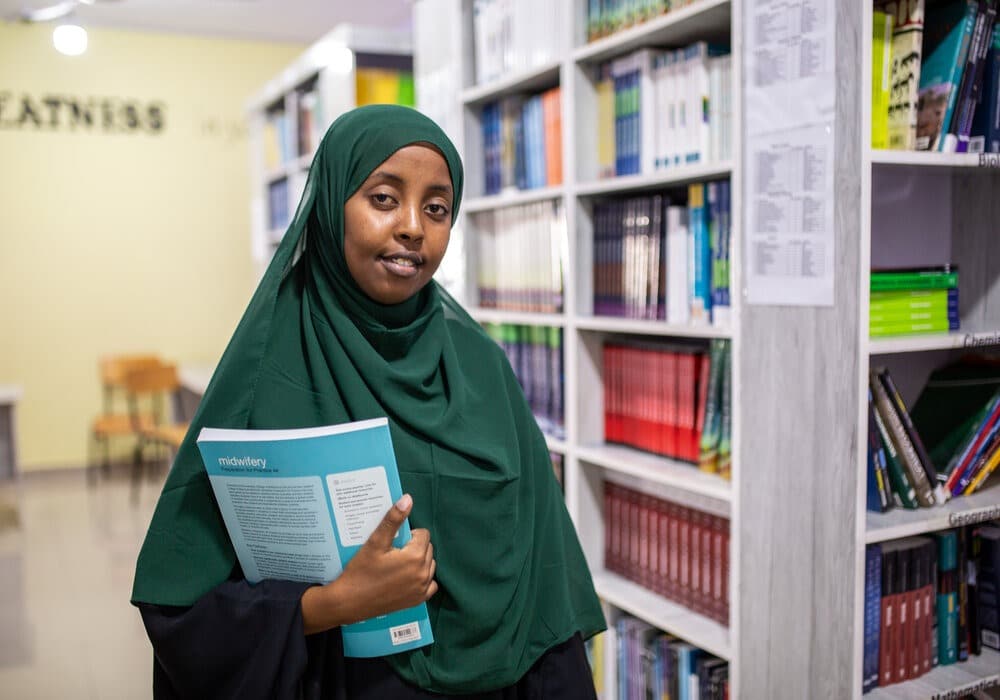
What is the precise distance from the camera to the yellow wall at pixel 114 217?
646 centimetres

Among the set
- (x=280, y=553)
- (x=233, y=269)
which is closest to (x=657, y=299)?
(x=280, y=553)

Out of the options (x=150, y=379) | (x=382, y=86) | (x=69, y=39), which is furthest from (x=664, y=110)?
(x=69, y=39)

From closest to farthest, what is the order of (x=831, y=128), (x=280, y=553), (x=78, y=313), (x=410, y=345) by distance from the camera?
(x=280, y=553), (x=410, y=345), (x=831, y=128), (x=78, y=313)

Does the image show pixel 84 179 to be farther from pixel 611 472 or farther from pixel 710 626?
pixel 710 626

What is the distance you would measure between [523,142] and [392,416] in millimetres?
1885

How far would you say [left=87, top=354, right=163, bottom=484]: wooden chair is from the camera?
19.5ft

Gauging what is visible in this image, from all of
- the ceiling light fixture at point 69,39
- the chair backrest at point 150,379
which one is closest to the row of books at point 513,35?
the chair backrest at point 150,379

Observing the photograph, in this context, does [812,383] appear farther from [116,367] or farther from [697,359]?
[116,367]

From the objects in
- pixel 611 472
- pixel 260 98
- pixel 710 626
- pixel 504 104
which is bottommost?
pixel 710 626

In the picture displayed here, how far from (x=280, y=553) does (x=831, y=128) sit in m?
1.29

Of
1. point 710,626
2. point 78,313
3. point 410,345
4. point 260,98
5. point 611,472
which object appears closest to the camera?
point 410,345

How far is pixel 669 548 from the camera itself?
7.79 feet

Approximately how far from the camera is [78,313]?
6.64 m

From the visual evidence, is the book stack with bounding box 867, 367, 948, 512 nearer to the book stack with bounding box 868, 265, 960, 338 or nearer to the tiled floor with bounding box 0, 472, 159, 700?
the book stack with bounding box 868, 265, 960, 338
